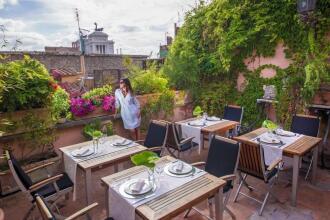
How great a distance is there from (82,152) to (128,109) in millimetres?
1779

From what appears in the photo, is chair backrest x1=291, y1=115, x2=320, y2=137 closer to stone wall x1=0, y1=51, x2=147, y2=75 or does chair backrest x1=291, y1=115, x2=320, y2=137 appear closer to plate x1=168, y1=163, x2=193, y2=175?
plate x1=168, y1=163, x2=193, y2=175

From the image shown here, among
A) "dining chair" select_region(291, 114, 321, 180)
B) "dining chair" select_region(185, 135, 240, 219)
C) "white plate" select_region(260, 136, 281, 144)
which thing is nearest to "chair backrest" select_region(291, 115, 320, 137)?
"dining chair" select_region(291, 114, 321, 180)

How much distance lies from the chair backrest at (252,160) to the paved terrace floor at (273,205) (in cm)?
49

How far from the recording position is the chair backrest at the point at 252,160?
2.87 meters

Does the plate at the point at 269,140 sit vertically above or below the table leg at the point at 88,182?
above

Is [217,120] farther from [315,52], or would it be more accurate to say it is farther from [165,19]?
[165,19]

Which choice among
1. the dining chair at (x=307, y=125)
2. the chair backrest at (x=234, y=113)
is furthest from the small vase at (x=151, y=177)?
the chair backrest at (x=234, y=113)

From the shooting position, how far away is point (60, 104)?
14.1 feet

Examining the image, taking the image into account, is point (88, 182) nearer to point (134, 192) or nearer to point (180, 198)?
point (134, 192)

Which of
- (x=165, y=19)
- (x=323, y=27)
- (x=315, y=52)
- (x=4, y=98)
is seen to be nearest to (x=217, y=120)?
(x=315, y=52)

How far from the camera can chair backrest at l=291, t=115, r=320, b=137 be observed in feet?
12.9

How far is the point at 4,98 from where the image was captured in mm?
3432

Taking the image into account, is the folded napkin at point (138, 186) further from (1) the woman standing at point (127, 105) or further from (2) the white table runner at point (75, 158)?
(1) the woman standing at point (127, 105)

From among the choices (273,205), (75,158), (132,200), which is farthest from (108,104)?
(273,205)
